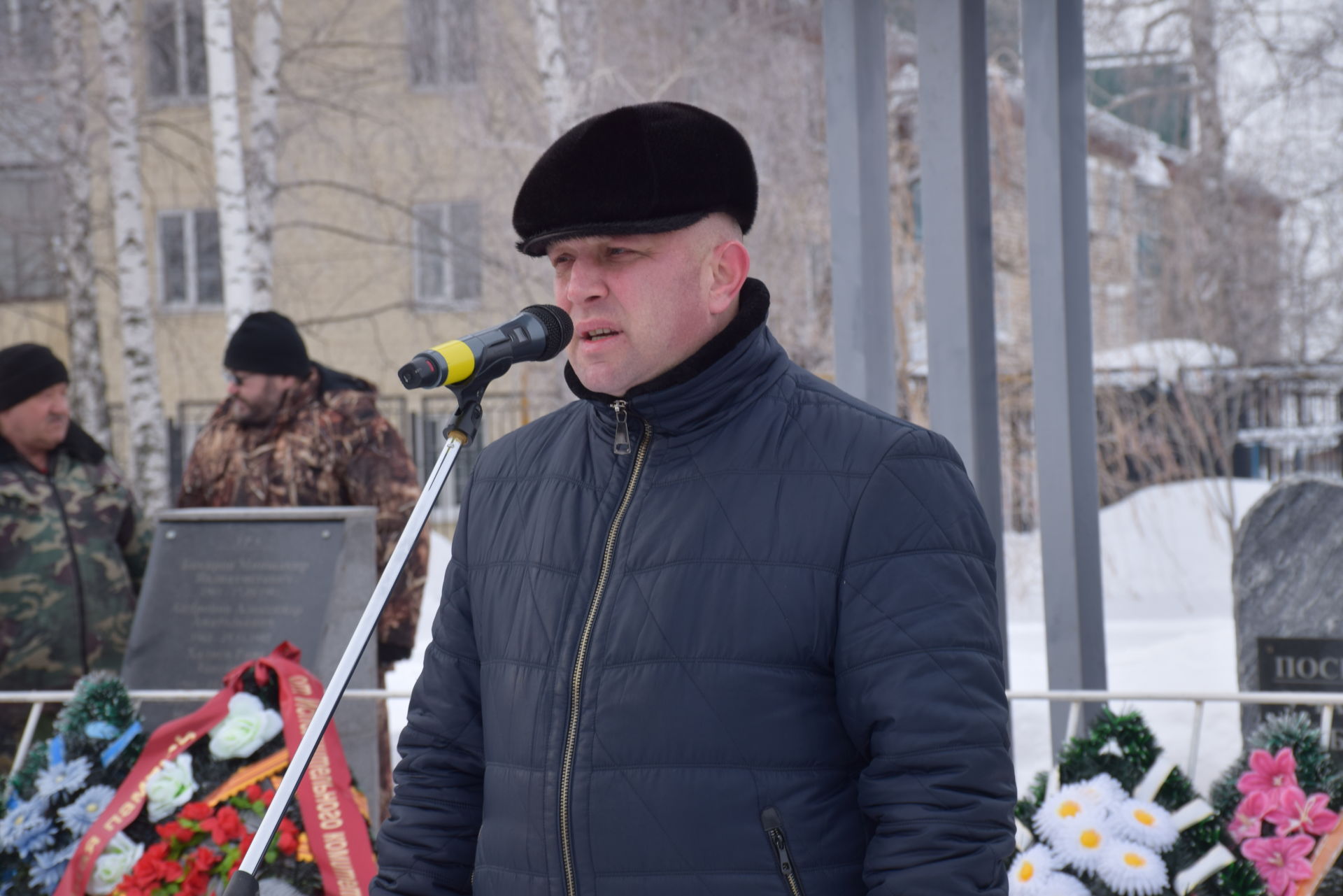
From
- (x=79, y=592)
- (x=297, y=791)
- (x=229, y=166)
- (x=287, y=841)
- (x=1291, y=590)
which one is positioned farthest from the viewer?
(x=229, y=166)

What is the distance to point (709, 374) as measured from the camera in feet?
6.19

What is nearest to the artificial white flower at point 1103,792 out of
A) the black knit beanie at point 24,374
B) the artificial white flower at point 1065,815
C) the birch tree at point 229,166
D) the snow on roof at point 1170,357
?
the artificial white flower at point 1065,815

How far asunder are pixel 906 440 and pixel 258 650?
324cm

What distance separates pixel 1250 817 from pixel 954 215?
184cm

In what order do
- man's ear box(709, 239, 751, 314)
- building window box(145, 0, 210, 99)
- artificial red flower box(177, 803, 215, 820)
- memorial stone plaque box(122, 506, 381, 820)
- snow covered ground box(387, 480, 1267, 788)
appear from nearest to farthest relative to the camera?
man's ear box(709, 239, 751, 314), artificial red flower box(177, 803, 215, 820), memorial stone plaque box(122, 506, 381, 820), snow covered ground box(387, 480, 1267, 788), building window box(145, 0, 210, 99)

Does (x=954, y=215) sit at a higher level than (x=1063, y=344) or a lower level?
higher

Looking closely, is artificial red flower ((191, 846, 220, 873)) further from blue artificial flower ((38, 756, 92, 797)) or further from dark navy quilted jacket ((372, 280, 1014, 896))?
dark navy quilted jacket ((372, 280, 1014, 896))

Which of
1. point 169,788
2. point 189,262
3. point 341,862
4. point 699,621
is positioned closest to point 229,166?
point 169,788

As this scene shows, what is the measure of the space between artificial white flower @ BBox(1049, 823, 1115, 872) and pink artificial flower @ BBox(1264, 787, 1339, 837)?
34cm

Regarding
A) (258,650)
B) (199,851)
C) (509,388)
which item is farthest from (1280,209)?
(199,851)

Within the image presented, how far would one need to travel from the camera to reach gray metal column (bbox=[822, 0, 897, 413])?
406 centimetres

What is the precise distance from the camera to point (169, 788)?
3.28 m

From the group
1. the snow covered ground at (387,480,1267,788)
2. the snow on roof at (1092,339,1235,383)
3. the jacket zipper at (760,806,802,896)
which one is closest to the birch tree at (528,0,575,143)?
the snow covered ground at (387,480,1267,788)

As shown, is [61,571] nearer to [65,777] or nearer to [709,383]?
[65,777]
